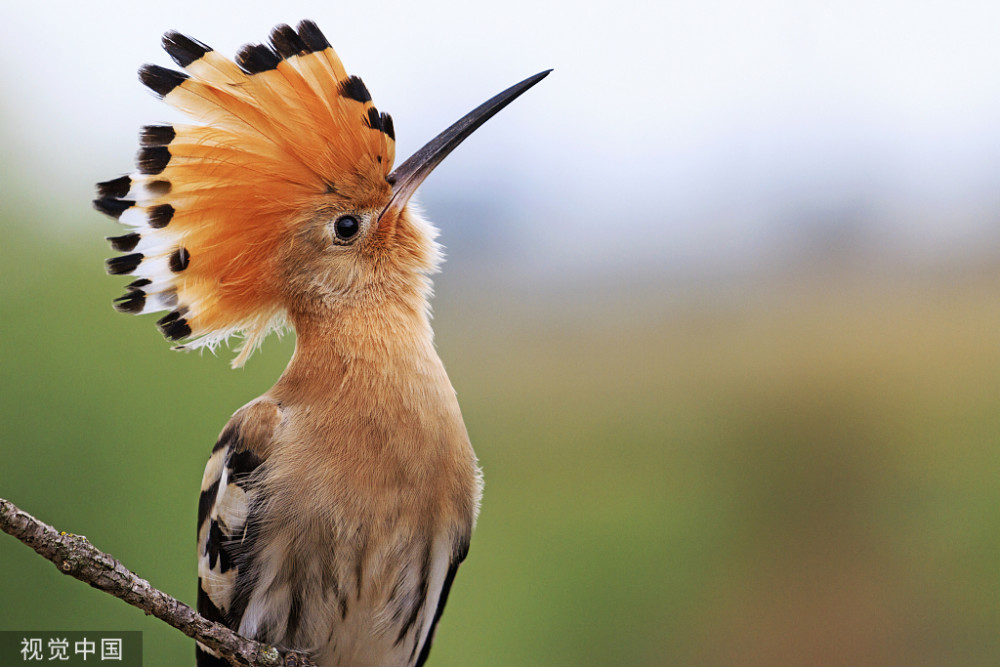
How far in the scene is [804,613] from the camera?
13.8 feet

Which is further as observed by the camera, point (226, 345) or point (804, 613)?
point (804, 613)

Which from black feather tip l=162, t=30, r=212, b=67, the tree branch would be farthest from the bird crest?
the tree branch

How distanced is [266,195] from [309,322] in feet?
0.52

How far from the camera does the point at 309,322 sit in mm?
1127

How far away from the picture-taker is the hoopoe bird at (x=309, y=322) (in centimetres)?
103

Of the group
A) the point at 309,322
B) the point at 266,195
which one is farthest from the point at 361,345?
the point at 266,195

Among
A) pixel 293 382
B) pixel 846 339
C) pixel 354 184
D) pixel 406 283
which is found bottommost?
pixel 846 339

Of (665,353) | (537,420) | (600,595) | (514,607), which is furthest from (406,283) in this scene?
(665,353)

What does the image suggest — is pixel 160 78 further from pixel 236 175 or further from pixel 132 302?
pixel 132 302

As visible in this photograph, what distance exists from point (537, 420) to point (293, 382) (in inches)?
138

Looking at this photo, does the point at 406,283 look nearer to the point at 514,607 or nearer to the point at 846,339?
the point at 514,607

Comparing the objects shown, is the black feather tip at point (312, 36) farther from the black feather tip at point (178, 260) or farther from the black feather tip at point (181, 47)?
the black feather tip at point (178, 260)

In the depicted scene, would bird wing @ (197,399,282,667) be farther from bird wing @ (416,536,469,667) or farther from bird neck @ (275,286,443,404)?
bird wing @ (416,536,469,667)

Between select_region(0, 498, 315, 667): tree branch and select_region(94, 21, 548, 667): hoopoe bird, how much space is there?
0.55 ft
